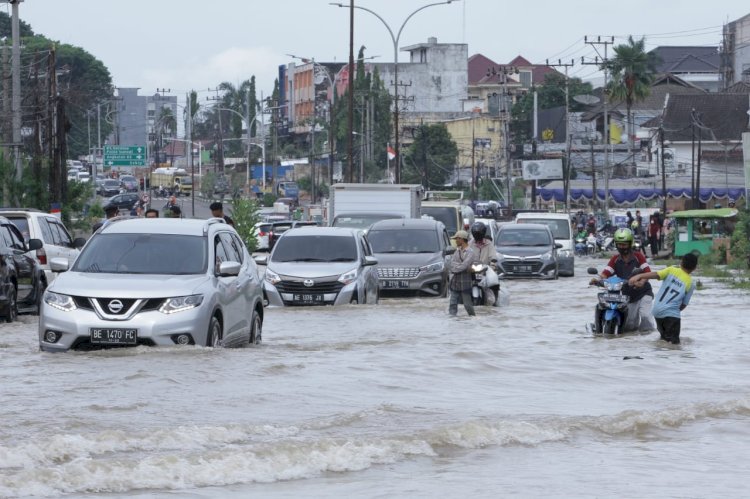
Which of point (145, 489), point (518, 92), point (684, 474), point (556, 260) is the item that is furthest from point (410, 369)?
point (518, 92)

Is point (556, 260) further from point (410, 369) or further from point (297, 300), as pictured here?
point (410, 369)

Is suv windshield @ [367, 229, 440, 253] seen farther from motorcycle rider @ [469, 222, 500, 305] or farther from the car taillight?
the car taillight

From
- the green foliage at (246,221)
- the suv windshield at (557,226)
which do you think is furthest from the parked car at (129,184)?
the suv windshield at (557,226)

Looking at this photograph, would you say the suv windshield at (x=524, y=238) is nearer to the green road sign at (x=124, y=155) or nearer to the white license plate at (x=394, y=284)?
the white license plate at (x=394, y=284)

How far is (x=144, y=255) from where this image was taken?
614 inches

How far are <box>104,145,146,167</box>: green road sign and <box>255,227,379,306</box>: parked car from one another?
64.7 metres

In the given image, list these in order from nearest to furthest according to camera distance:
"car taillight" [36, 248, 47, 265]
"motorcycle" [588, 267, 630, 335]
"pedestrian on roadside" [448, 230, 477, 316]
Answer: "motorcycle" [588, 267, 630, 335]
"pedestrian on roadside" [448, 230, 477, 316]
"car taillight" [36, 248, 47, 265]

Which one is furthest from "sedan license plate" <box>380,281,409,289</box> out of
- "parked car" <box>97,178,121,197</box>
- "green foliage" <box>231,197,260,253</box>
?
"parked car" <box>97,178,121,197</box>

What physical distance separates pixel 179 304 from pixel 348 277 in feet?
29.6

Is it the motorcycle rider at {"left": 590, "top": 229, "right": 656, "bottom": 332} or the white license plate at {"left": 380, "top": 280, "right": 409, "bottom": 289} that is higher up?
the motorcycle rider at {"left": 590, "top": 229, "right": 656, "bottom": 332}

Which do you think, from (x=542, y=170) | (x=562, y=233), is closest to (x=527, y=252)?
(x=562, y=233)

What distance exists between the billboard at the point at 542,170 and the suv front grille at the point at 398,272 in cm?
8043

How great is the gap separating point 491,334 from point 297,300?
4029 mm

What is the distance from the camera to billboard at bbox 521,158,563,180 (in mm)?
107438
